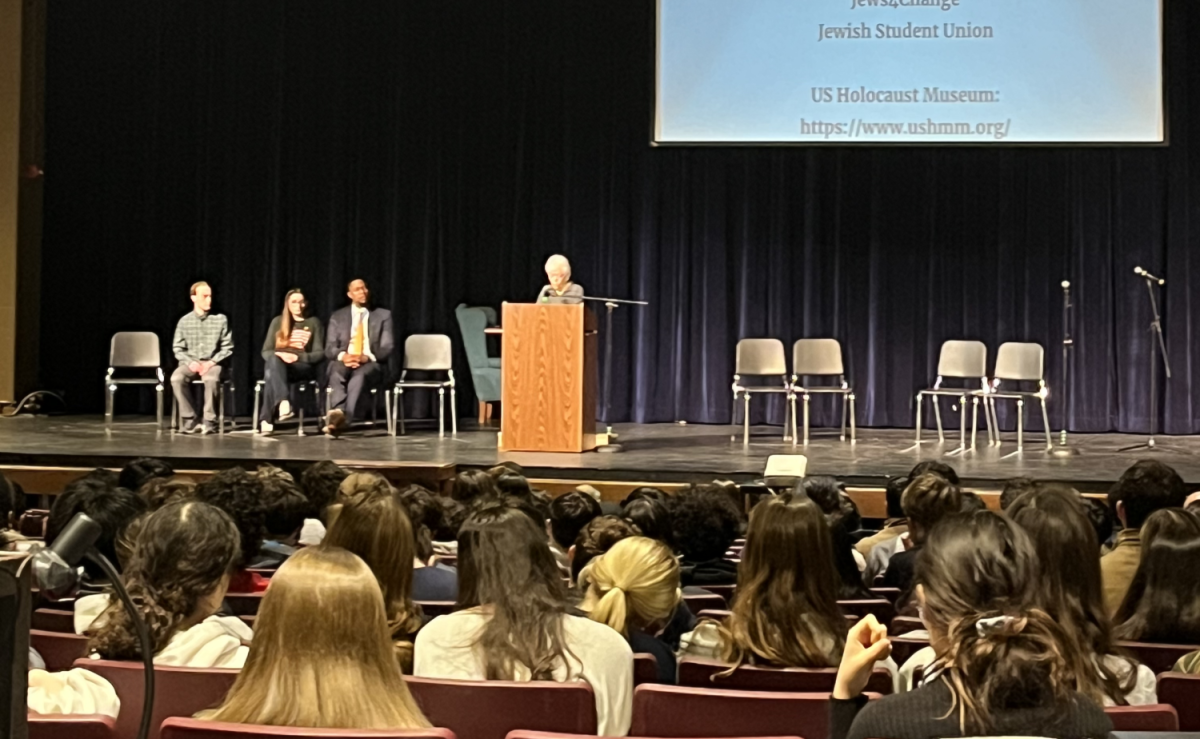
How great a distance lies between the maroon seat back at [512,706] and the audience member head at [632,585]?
1.84ft

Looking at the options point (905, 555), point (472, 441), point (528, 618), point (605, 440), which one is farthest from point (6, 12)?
point (528, 618)

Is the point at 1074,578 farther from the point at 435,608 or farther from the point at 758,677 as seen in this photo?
the point at 435,608

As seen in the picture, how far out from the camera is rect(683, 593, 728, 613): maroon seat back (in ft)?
13.1

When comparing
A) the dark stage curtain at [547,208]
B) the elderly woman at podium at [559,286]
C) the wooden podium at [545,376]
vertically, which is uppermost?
the dark stage curtain at [547,208]

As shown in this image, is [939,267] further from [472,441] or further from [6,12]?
[6,12]

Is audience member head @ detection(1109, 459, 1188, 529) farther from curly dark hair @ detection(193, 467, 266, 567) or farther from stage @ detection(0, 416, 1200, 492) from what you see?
stage @ detection(0, 416, 1200, 492)

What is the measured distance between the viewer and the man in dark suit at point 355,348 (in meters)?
10.7

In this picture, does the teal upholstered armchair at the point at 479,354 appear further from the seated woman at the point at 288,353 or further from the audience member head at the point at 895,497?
the audience member head at the point at 895,497

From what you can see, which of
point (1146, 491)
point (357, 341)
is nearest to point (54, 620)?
point (1146, 491)

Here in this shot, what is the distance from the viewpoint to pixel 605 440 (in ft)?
32.1

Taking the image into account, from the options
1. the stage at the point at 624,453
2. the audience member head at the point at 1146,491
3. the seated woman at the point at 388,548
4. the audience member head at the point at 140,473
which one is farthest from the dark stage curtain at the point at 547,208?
the seated woman at the point at 388,548

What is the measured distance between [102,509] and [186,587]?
1.56 metres

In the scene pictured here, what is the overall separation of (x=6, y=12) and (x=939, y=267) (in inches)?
302

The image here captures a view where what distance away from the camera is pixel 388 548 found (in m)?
3.39
